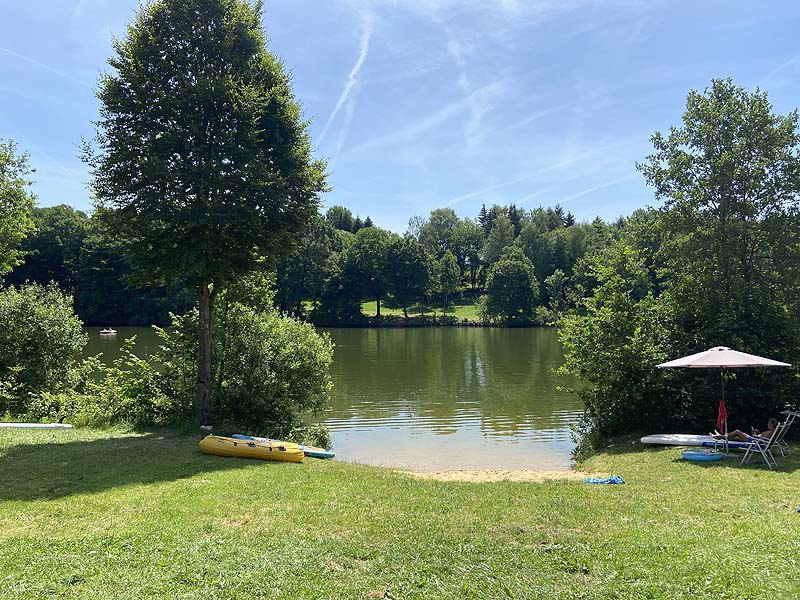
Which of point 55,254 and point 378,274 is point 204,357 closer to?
point 378,274

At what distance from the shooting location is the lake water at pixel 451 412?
16.9 metres

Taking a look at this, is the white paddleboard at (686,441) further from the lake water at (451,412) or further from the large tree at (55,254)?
the large tree at (55,254)

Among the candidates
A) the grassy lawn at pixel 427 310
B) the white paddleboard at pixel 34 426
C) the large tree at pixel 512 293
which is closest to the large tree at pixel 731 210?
the white paddleboard at pixel 34 426

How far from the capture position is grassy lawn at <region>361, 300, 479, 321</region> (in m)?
96.4

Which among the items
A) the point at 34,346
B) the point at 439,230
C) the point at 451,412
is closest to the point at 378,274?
the point at 439,230

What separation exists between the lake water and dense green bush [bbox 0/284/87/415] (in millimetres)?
3025

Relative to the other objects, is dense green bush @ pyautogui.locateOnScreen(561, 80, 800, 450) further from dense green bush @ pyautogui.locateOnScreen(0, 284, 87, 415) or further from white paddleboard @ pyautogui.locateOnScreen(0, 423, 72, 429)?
dense green bush @ pyautogui.locateOnScreen(0, 284, 87, 415)

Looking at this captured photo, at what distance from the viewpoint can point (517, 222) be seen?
135 meters

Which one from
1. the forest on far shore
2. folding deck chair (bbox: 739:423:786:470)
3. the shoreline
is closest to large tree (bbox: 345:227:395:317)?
the forest on far shore

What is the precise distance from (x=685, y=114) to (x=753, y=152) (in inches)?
96.7

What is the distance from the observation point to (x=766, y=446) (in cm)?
1098

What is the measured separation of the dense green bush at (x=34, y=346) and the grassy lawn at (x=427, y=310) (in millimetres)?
75350

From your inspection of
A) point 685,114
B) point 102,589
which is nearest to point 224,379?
point 102,589

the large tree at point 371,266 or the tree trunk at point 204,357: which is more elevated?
the large tree at point 371,266
